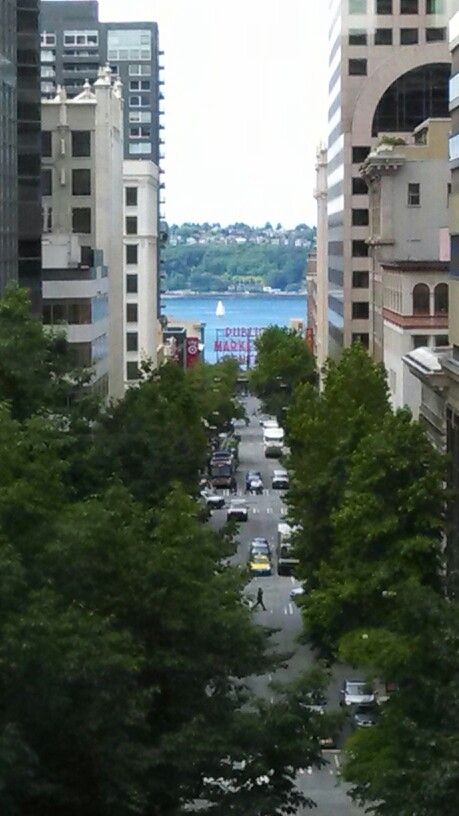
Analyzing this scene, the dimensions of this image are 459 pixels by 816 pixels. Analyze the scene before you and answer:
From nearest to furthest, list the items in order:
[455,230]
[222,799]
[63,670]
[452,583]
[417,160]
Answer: [63,670] → [222,799] → [452,583] → [455,230] → [417,160]

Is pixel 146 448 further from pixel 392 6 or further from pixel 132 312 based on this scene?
pixel 132 312

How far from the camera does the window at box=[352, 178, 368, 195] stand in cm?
14700

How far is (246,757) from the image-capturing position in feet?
131

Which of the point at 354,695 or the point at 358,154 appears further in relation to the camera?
the point at 358,154

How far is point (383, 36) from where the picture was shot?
152000 mm

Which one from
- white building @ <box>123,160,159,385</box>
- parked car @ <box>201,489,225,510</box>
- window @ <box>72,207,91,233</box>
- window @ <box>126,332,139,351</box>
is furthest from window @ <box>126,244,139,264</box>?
parked car @ <box>201,489,225,510</box>

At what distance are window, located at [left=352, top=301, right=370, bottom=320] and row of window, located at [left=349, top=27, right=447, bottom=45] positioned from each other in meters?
17.2

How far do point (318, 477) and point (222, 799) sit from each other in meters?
35.4

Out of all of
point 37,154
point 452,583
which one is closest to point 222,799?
point 452,583

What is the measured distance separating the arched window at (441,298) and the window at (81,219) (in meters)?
25.1

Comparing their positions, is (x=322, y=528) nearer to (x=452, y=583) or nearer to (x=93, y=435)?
(x=93, y=435)

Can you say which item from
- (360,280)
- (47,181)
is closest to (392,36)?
(360,280)

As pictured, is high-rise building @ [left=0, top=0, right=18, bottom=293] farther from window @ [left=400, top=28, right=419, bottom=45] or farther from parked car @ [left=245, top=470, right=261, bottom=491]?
window @ [left=400, top=28, right=419, bottom=45]

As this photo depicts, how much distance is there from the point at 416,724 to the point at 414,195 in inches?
3362
